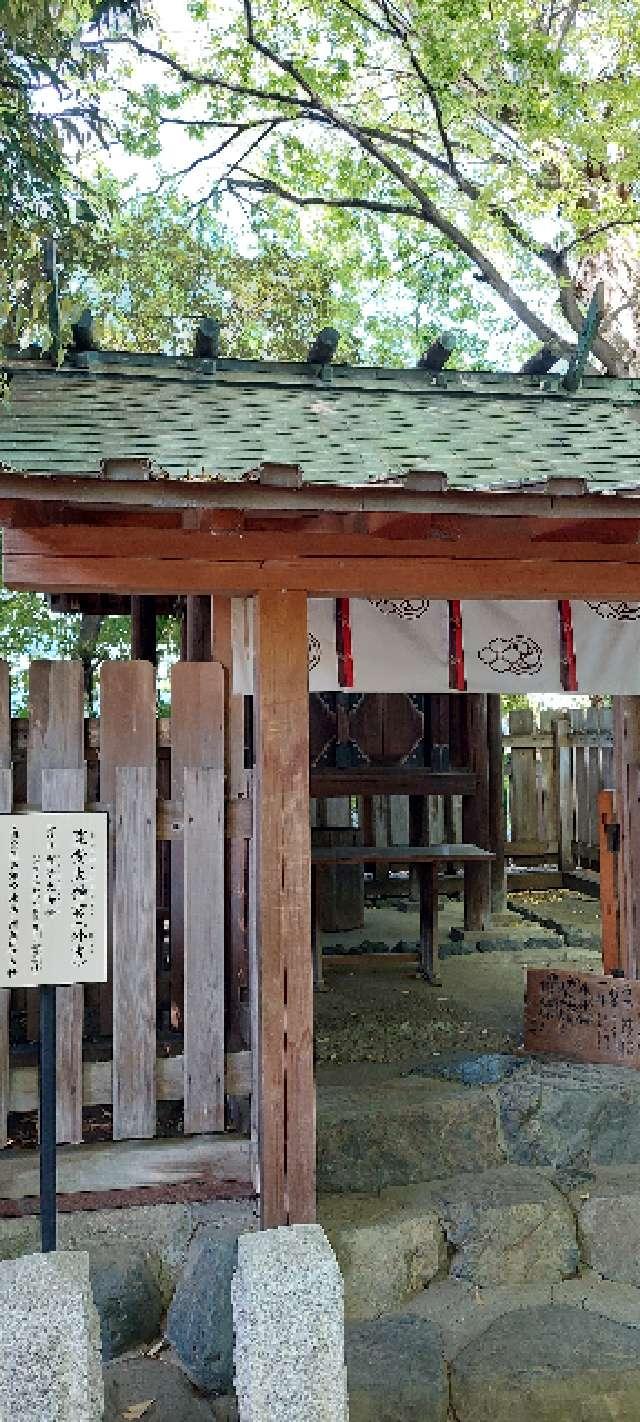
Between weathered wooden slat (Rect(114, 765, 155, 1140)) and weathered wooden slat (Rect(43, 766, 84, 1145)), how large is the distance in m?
0.15

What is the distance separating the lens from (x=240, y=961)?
15.4ft

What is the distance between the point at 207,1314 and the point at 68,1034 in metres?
1.14

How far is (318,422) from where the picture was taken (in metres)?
5.43

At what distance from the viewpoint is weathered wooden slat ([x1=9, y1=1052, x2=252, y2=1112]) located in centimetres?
427

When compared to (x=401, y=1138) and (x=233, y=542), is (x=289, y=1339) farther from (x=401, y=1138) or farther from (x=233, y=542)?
(x=233, y=542)

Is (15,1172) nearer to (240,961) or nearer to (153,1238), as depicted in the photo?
(153,1238)

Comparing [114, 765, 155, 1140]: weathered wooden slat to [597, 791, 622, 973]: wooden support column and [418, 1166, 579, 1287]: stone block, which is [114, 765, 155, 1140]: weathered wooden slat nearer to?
[418, 1166, 579, 1287]: stone block

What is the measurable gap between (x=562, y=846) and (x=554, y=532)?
927cm

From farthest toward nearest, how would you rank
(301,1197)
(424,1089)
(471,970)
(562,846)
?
(562,846)
(471,970)
(424,1089)
(301,1197)

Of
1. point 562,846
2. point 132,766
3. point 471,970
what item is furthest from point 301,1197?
point 562,846

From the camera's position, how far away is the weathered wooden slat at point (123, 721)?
431cm

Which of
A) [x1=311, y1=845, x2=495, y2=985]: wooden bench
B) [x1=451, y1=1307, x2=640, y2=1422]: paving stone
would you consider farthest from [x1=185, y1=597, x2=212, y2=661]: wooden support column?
[x1=451, y1=1307, x2=640, y2=1422]: paving stone

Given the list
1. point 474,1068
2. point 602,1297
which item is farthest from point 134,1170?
point 474,1068

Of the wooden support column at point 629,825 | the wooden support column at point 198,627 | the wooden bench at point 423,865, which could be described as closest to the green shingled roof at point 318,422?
the wooden support column at point 198,627
